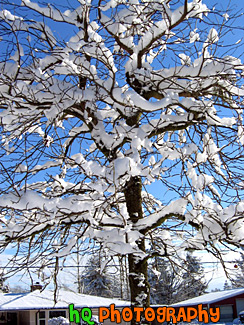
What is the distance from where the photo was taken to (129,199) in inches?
182

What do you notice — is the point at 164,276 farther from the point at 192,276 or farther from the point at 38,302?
the point at 38,302

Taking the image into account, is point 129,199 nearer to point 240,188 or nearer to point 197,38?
point 240,188

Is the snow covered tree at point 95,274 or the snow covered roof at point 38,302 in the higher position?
the snow covered tree at point 95,274

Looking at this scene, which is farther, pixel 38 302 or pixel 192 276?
pixel 38 302

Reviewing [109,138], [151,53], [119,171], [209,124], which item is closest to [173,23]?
[151,53]

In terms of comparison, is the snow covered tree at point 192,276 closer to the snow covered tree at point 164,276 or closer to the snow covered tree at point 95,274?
the snow covered tree at point 164,276

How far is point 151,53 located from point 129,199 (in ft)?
7.87

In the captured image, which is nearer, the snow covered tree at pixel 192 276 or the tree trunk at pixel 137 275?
the tree trunk at pixel 137 275

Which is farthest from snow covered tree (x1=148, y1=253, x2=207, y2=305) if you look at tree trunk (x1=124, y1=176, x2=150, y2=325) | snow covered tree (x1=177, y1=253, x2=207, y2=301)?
tree trunk (x1=124, y1=176, x2=150, y2=325)

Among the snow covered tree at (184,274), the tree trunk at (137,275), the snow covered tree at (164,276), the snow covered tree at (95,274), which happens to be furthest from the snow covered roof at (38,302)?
the tree trunk at (137,275)

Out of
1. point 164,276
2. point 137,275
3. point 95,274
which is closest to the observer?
point 137,275

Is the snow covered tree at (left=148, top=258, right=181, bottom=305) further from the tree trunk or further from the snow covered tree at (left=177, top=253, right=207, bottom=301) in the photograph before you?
the tree trunk

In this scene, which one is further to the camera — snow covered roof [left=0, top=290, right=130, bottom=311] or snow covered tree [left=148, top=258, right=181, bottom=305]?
snow covered roof [left=0, top=290, right=130, bottom=311]

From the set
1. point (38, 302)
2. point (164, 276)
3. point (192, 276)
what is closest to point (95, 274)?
point (192, 276)
